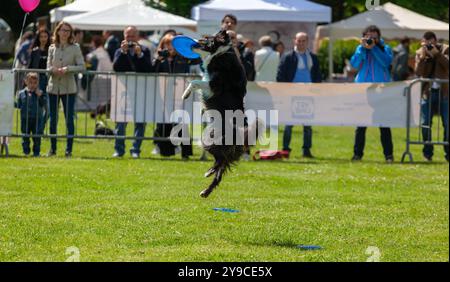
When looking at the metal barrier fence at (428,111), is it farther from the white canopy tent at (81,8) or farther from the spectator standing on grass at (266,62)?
the white canopy tent at (81,8)

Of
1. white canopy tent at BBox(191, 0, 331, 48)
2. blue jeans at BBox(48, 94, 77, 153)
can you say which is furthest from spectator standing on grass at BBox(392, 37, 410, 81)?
blue jeans at BBox(48, 94, 77, 153)

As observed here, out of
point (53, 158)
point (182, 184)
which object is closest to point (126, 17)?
point (53, 158)

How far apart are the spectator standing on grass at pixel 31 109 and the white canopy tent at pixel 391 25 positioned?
1358 centimetres

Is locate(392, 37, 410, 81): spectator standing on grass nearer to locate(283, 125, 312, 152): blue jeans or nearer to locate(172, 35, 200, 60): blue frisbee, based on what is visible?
locate(283, 125, 312, 152): blue jeans

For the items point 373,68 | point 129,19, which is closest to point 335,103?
point 373,68

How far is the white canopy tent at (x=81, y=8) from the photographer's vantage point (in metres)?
26.1

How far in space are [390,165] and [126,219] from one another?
7.12m

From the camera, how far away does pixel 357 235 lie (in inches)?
366

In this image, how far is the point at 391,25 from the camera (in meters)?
26.9

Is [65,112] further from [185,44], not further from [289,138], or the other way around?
[185,44]

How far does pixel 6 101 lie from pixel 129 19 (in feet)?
A: 32.2

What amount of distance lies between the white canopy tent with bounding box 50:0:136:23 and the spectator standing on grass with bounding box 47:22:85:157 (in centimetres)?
1086

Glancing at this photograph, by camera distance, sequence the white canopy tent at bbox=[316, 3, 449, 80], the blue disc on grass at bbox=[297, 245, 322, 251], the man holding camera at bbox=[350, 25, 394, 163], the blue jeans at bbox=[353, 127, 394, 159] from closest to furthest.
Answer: the blue disc on grass at bbox=[297, 245, 322, 251], the man holding camera at bbox=[350, 25, 394, 163], the blue jeans at bbox=[353, 127, 394, 159], the white canopy tent at bbox=[316, 3, 449, 80]

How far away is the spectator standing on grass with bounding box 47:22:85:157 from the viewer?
1512 cm
